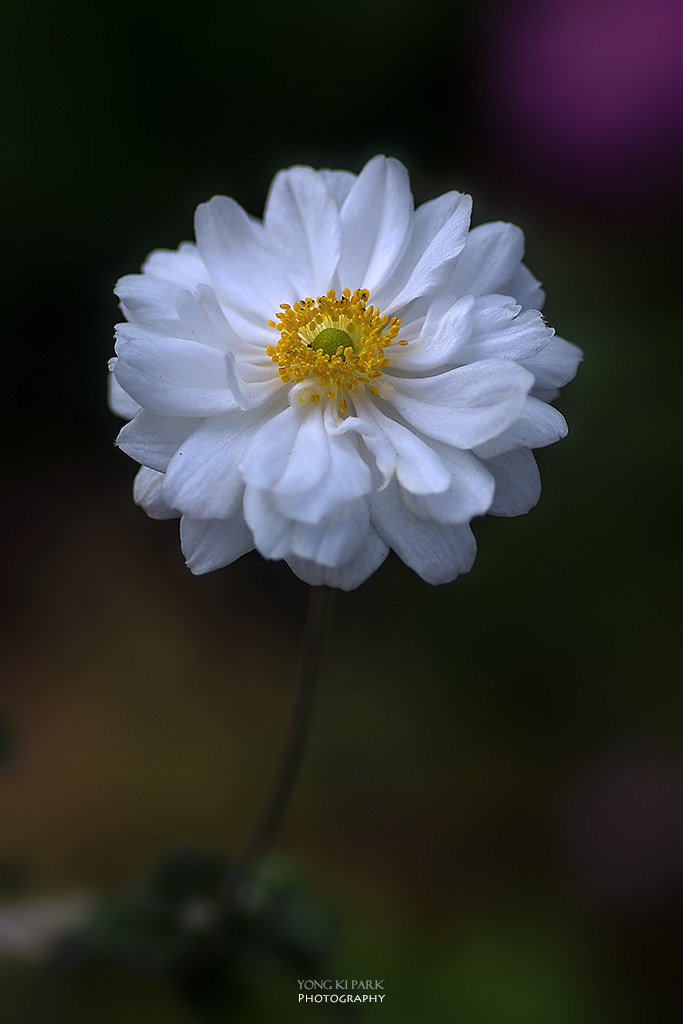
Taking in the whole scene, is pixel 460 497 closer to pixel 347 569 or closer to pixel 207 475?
pixel 347 569

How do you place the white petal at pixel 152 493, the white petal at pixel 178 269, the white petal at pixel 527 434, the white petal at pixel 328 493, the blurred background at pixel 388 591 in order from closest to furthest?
the white petal at pixel 328 493 < the white petal at pixel 527 434 < the white petal at pixel 152 493 < the white petal at pixel 178 269 < the blurred background at pixel 388 591

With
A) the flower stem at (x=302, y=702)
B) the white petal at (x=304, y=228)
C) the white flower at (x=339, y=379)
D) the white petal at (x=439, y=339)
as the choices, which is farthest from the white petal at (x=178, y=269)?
the flower stem at (x=302, y=702)

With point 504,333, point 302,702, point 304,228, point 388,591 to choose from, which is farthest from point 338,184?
point 388,591

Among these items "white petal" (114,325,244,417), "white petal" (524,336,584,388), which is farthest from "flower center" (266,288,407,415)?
"white petal" (524,336,584,388)

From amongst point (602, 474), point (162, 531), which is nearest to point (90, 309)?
point (162, 531)

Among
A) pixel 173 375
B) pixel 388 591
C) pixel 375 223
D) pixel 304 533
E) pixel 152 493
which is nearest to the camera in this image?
pixel 304 533

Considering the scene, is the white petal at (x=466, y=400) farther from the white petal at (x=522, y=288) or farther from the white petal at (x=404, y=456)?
the white petal at (x=522, y=288)

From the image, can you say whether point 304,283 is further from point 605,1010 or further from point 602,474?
point 605,1010
